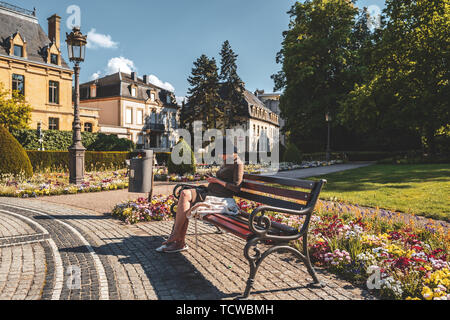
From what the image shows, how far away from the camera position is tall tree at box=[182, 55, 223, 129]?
44.8 meters

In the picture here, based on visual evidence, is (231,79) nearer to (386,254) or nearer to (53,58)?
(53,58)

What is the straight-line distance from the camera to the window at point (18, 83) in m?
31.4

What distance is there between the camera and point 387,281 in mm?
3385

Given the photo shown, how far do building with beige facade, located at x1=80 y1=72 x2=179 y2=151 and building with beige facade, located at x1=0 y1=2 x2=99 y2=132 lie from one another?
8.87m

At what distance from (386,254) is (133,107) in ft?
161

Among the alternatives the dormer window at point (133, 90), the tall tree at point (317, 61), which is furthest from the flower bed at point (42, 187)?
the dormer window at point (133, 90)

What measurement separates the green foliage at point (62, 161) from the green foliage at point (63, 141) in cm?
624

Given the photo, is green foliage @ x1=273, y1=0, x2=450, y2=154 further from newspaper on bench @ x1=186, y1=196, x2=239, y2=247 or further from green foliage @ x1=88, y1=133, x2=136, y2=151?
newspaper on bench @ x1=186, y1=196, x2=239, y2=247

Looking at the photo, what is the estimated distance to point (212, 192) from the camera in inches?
199

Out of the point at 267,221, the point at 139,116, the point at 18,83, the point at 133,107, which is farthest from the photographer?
the point at 139,116

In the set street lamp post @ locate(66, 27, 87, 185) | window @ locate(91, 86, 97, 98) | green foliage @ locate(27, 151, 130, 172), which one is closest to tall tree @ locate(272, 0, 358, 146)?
green foliage @ locate(27, 151, 130, 172)

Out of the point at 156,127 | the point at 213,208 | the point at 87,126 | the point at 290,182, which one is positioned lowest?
the point at 213,208

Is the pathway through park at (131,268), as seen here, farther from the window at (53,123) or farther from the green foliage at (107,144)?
the window at (53,123)

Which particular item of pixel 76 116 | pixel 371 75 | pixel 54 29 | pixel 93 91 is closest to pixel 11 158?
pixel 76 116
